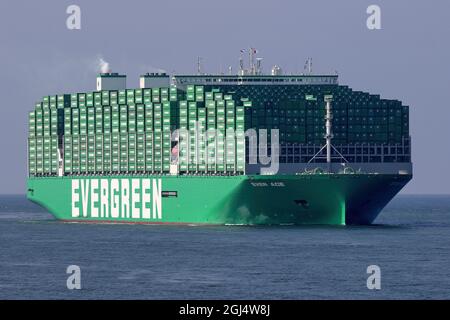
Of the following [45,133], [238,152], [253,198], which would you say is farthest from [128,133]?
[253,198]

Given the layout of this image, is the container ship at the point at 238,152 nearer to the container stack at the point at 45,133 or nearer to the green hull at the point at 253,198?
the green hull at the point at 253,198

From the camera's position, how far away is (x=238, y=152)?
103 m

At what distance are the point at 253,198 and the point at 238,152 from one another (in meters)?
4.79

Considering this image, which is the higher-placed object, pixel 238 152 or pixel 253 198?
pixel 238 152

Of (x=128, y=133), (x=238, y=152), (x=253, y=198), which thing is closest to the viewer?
(x=253, y=198)

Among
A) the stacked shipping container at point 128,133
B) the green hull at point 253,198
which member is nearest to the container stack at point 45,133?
the stacked shipping container at point 128,133

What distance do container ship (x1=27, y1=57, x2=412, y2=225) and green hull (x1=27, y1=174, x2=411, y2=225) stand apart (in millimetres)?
102

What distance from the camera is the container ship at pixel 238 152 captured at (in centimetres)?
10044

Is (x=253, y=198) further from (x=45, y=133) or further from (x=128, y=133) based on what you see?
(x=45, y=133)

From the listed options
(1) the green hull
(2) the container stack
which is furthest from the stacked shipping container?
(1) the green hull

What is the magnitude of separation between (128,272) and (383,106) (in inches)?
1922

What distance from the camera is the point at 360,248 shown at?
80.1 metres

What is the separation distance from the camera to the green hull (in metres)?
98.8

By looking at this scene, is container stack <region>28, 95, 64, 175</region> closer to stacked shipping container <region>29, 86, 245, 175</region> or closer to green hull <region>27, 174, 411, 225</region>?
stacked shipping container <region>29, 86, 245, 175</region>
